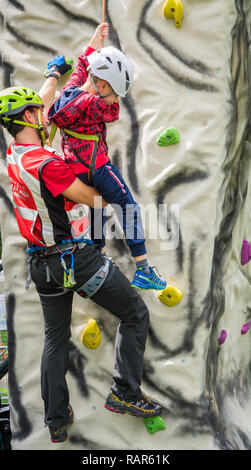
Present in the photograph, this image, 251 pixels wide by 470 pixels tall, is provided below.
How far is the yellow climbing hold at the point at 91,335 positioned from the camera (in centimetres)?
340

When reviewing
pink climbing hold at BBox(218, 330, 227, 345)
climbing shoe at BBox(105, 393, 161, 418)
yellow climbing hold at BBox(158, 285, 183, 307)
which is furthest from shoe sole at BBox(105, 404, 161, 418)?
pink climbing hold at BBox(218, 330, 227, 345)

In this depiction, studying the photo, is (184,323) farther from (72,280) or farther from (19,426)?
(19,426)

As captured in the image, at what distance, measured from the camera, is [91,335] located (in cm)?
341

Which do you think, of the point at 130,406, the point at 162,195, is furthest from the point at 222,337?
the point at 162,195

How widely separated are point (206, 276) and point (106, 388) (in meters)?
0.98

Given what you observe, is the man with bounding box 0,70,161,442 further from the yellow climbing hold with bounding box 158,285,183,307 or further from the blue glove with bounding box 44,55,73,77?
the yellow climbing hold with bounding box 158,285,183,307

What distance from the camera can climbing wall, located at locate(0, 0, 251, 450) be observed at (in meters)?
3.23

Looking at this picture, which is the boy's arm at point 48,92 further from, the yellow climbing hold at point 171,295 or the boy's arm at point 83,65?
the yellow climbing hold at point 171,295

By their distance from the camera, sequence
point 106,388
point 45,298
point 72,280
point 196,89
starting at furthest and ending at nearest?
point 106,388 → point 196,89 → point 45,298 → point 72,280

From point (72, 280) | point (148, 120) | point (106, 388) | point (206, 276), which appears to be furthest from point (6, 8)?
point (106, 388)

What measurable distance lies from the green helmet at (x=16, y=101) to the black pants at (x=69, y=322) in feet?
2.46

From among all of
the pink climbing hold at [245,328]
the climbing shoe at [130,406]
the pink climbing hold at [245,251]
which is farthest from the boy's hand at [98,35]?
the pink climbing hold at [245,328]

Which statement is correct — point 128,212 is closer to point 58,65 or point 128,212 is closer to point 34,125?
point 34,125

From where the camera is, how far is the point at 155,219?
3.34 meters
